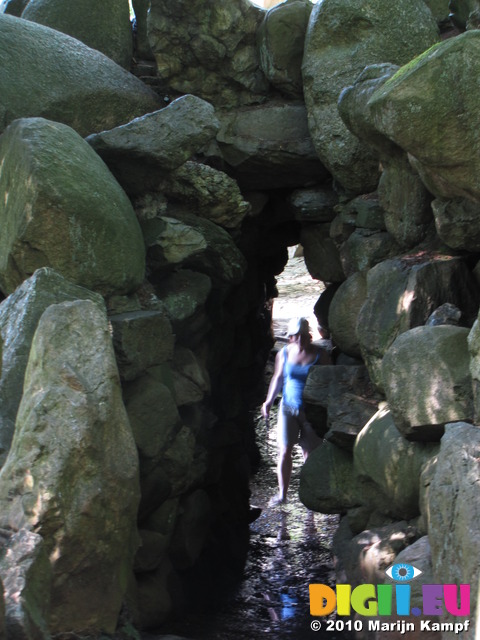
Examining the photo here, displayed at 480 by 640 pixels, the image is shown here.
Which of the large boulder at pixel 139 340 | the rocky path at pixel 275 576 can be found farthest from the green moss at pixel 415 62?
the rocky path at pixel 275 576

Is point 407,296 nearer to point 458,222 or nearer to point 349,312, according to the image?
point 458,222

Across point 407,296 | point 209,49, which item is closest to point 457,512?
point 407,296

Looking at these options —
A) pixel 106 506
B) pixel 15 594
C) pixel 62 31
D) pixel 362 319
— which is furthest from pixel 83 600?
pixel 62 31

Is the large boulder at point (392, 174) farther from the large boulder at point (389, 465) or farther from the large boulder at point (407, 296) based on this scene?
the large boulder at point (389, 465)

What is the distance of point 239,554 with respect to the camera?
8.08 metres

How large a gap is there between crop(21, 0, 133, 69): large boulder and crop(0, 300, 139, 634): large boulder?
465 centimetres

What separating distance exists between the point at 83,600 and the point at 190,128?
401cm

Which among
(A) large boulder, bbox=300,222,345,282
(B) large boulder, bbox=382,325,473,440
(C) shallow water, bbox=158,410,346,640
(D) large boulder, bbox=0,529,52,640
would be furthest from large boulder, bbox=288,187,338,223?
(D) large boulder, bbox=0,529,52,640

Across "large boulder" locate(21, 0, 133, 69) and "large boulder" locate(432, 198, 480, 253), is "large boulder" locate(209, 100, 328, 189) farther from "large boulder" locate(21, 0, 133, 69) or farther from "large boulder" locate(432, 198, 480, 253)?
"large boulder" locate(432, 198, 480, 253)

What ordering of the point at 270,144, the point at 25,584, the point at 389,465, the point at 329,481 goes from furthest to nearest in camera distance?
1. the point at 270,144
2. the point at 329,481
3. the point at 389,465
4. the point at 25,584

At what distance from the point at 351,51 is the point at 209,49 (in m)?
1.47

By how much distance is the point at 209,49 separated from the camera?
8172 millimetres

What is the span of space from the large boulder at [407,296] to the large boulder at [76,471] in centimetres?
237

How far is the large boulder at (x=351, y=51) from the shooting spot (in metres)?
7.48
